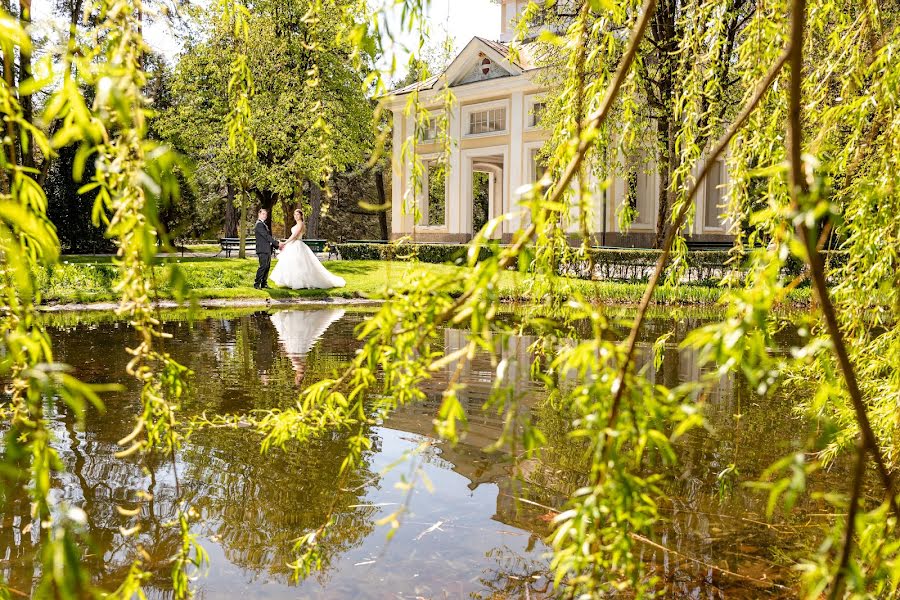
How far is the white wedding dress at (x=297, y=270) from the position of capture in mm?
17672

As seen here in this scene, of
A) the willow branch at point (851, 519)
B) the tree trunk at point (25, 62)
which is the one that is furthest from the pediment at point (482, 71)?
the willow branch at point (851, 519)

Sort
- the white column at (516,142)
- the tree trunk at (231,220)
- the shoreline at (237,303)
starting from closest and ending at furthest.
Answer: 1. the shoreline at (237,303)
2. the white column at (516,142)
3. the tree trunk at (231,220)

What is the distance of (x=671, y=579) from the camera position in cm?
341

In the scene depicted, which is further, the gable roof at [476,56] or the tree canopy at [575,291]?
the gable roof at [476,56]

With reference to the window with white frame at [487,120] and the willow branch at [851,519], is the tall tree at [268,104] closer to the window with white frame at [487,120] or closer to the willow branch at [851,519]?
the window with white frame at [487,120]

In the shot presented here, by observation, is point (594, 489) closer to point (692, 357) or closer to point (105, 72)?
point (105, 72)

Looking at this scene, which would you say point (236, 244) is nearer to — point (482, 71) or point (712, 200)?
point (482, 71)

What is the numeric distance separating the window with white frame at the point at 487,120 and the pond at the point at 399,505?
24678 millimetres

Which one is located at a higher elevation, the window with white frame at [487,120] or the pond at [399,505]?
the window with white frame at [487,120]

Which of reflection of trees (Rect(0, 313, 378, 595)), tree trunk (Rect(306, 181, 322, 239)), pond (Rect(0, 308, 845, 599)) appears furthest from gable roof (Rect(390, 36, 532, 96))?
pond (Rect(0, 308, 845, 599))

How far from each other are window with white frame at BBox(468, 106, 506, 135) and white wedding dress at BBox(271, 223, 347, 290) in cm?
1439

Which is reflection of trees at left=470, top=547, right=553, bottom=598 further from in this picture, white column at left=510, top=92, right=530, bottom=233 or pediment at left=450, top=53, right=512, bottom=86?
pediment at left=450, top=53, right=512, bottom=86

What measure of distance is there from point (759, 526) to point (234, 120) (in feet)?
11.1

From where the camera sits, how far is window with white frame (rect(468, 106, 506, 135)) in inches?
1193
